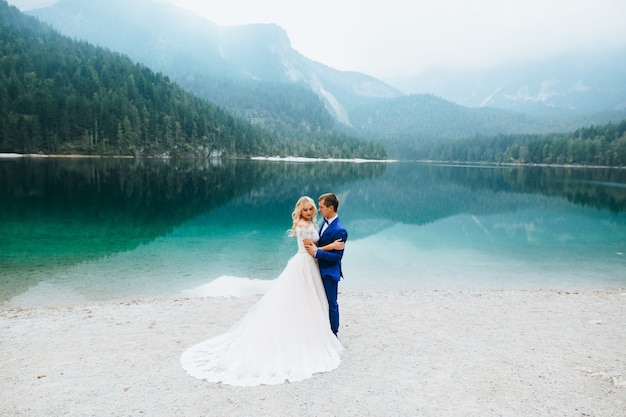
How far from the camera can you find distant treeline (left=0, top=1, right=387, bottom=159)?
11606cm

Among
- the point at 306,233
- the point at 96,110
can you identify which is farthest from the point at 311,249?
the point at 96,110

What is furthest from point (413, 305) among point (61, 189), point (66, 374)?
point (61, 189)

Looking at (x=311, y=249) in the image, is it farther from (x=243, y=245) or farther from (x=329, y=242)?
(x=243, y=245)

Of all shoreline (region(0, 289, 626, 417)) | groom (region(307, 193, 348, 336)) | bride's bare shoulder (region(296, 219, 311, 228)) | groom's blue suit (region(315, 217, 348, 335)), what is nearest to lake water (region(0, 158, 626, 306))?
shoreline (region(0, 289, 626, 417))

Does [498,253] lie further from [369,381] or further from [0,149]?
[0,149]

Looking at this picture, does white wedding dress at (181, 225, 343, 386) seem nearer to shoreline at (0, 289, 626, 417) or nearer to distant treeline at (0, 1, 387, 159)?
shoreline at (0, 289, 626, 417)

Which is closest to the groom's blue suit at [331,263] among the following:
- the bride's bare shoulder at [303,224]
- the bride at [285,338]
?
the bride at [285,338]

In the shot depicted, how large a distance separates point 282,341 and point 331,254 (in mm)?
1906

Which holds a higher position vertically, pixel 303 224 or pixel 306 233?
pixel 303 224

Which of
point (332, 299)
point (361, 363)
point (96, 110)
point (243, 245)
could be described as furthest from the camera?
point (96, 110)

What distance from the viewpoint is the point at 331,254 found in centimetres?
800

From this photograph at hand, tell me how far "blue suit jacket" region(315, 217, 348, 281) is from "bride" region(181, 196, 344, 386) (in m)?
0.12

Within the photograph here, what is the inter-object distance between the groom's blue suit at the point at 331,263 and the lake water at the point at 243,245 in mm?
7975

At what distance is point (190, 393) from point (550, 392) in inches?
242
